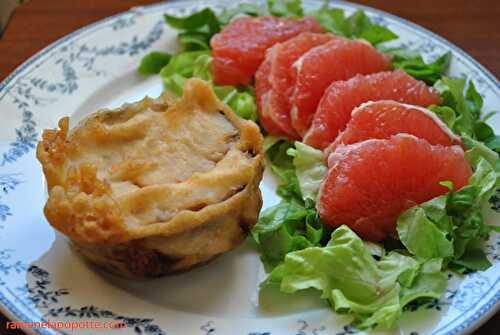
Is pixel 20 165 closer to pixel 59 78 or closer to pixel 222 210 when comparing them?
pixel 59 78

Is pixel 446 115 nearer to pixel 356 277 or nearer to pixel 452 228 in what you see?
pixel 452 228

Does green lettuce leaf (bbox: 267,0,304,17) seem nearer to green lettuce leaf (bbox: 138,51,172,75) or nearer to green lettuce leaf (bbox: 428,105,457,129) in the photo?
green lettuce leaf (bbox: 138,51,172,75)

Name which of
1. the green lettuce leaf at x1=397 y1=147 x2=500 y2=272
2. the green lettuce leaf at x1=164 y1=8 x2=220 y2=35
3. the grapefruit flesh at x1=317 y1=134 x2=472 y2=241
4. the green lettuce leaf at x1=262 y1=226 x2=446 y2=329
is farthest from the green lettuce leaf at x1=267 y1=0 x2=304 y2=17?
the green lettuce leaf at x1=262 y1=226 x2=446 y2=329

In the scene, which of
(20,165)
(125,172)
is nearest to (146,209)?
(125,172)

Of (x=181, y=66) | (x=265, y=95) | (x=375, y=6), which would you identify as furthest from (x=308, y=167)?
(x=375, y=6)

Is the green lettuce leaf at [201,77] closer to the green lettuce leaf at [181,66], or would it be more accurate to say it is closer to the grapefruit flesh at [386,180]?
the green lettuce leaf at [181,66]

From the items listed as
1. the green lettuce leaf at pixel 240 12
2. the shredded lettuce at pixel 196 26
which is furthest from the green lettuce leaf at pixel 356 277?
the green lettuce leaf at pixel 240 12

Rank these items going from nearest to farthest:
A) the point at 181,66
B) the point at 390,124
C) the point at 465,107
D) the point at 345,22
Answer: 1. the point at 390,124
2. the point at 465,107
3. the point at 181,66
4. the point at 345,22
